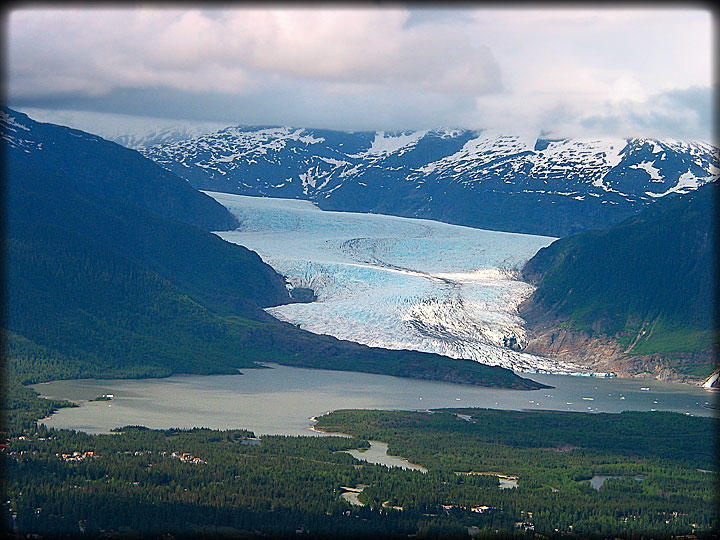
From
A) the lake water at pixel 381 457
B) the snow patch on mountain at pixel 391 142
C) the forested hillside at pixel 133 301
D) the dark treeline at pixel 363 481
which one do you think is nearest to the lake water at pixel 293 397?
the forested hillside at pixel 133 301

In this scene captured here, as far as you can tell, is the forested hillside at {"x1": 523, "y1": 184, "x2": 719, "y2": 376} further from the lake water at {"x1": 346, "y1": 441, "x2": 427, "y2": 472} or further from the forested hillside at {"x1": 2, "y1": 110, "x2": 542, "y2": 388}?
the lake water at {"x1": 346, "y1": 441, "x2": 427, "y2": 472}

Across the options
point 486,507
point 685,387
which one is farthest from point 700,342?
point 486,507

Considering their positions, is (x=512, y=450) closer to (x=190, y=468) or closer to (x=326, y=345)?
(x=190, y=468)

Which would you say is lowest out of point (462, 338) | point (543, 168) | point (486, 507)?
point (486, 507)

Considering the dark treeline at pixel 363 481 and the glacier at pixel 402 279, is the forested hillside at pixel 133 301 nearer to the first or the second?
the glacier at pixel 402 279

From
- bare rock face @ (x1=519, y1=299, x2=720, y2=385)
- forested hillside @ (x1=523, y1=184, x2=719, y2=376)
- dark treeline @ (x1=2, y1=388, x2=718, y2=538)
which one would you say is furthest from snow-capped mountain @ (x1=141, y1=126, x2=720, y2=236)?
dark treeline @ (x1=2, y1=388, x2=718, y2=538)

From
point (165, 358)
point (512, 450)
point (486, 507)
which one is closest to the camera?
point (486, 507)
